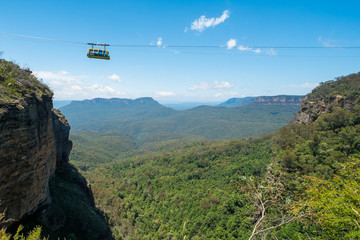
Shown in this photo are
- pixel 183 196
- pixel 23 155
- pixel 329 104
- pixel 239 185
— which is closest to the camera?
pixel 239 185

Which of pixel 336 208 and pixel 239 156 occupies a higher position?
pixel 336 208

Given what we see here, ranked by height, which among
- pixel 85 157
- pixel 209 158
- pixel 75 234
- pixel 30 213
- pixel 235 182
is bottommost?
pixel 85 157

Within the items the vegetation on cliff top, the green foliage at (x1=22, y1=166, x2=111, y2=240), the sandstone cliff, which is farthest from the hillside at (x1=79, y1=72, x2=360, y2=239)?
the vegetation on cliff top

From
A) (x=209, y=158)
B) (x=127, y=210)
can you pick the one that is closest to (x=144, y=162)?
(x=209, y=158)

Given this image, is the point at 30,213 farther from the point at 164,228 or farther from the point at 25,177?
the point at 164,228

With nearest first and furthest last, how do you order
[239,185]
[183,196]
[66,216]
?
[239,185]
[66,216]
[183,196]

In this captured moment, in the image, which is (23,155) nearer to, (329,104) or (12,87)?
(12,87)

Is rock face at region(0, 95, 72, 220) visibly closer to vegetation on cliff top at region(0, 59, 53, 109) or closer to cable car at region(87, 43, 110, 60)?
vegetation on cliff top at region(0, 59, 53, 109)

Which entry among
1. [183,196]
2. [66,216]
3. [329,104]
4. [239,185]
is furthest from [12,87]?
[329,104]

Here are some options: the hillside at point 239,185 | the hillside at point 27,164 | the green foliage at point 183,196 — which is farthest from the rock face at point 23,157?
the green foliage at point 183,196
